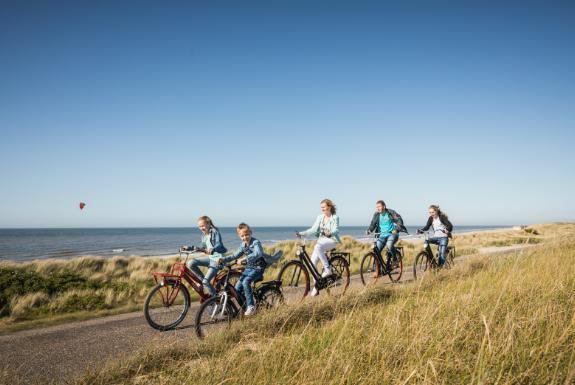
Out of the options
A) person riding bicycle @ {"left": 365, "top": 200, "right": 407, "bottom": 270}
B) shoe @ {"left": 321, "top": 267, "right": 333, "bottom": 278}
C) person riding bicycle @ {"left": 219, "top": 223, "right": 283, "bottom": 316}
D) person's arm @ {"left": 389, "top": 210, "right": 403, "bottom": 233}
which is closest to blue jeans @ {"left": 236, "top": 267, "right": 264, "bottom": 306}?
person riding bicycle @ {"left": 219, "top": 223, "right": 283, "bottom": 316}

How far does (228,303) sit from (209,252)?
162 centimetres

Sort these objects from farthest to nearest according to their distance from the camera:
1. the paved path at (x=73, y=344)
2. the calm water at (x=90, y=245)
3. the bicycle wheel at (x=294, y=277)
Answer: the calm water at (x=90, y=245) < the bicycle wheel at (x=294, y=277) < the paved path at (x=73, y=344)

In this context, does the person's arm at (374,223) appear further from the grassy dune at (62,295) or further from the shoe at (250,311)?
the shoe at (250,311)

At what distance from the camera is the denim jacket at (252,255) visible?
6.68 meters

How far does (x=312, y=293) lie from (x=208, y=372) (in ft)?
16.9

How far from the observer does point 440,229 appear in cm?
1097

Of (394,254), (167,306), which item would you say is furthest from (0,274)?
(394,254)

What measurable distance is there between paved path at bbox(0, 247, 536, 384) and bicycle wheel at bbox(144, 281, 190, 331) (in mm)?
179

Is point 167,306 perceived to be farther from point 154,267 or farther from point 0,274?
point 154,267

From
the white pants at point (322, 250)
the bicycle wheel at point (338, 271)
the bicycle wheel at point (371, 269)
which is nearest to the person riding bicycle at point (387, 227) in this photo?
the bicycle wheel at point (371, 269)

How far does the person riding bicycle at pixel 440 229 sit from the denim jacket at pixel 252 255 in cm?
625

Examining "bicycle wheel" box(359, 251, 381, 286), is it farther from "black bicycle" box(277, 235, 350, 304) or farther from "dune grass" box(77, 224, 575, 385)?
"dune grass" box(77, 224, 575, 385)

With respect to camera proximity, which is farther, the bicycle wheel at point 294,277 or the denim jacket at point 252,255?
the bicycle wheel at point 294,277

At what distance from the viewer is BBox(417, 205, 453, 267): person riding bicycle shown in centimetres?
1089
